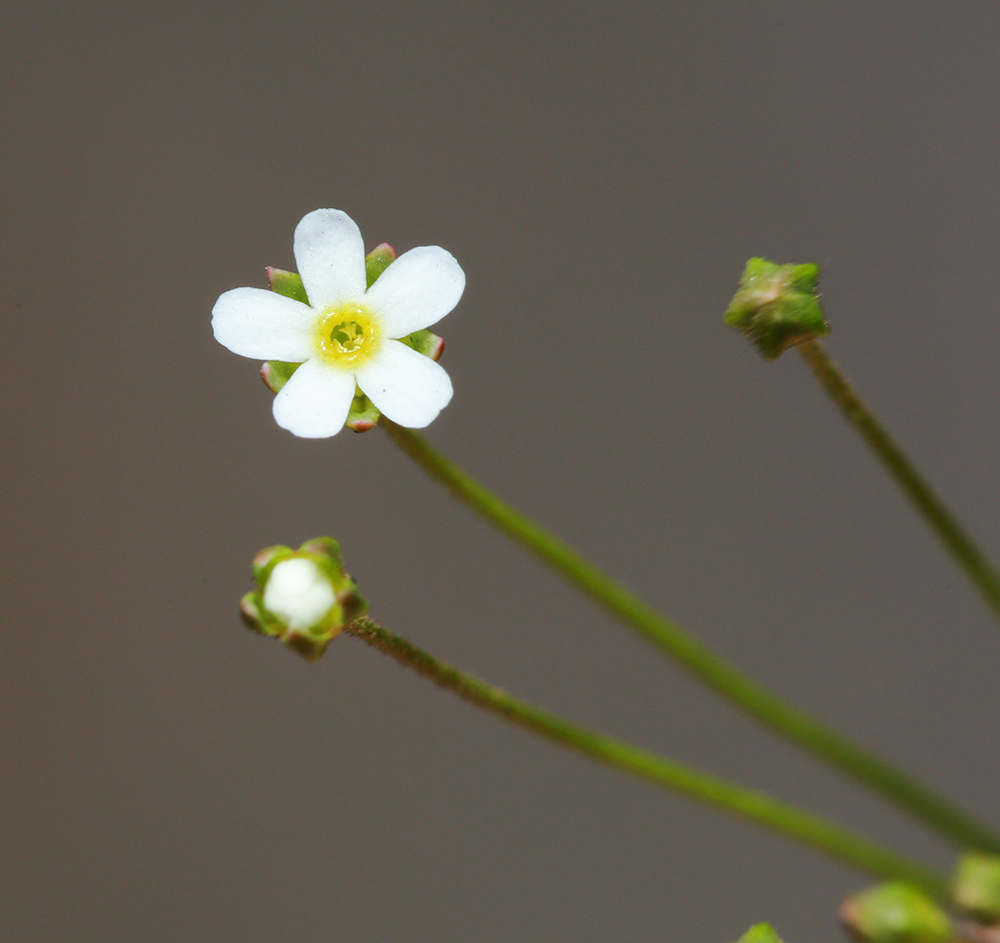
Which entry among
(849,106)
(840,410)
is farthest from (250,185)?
(840,410)

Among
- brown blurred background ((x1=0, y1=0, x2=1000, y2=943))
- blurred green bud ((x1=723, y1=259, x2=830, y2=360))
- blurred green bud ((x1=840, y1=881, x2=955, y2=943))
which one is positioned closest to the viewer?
blurred green bud ((x1=840, y1=881, x2=955, y2=943))

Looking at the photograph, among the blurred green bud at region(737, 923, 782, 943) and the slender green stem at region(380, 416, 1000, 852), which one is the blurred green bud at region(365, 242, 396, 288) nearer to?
the slender green stem at region(380, 416, 1000, 852)

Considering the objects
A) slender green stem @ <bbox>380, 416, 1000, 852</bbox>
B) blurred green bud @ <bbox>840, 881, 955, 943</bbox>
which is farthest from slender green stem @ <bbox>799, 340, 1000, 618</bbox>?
blurred green bud @ <bbox>840, 881, 955, 943</bbox>

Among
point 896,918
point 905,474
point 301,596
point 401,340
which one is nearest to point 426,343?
point 401,340

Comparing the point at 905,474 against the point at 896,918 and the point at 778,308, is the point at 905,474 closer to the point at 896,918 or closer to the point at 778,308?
the point at 778,308

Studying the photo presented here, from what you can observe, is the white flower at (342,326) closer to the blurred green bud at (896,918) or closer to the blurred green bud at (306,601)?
the blurred green bud at (306,601)
